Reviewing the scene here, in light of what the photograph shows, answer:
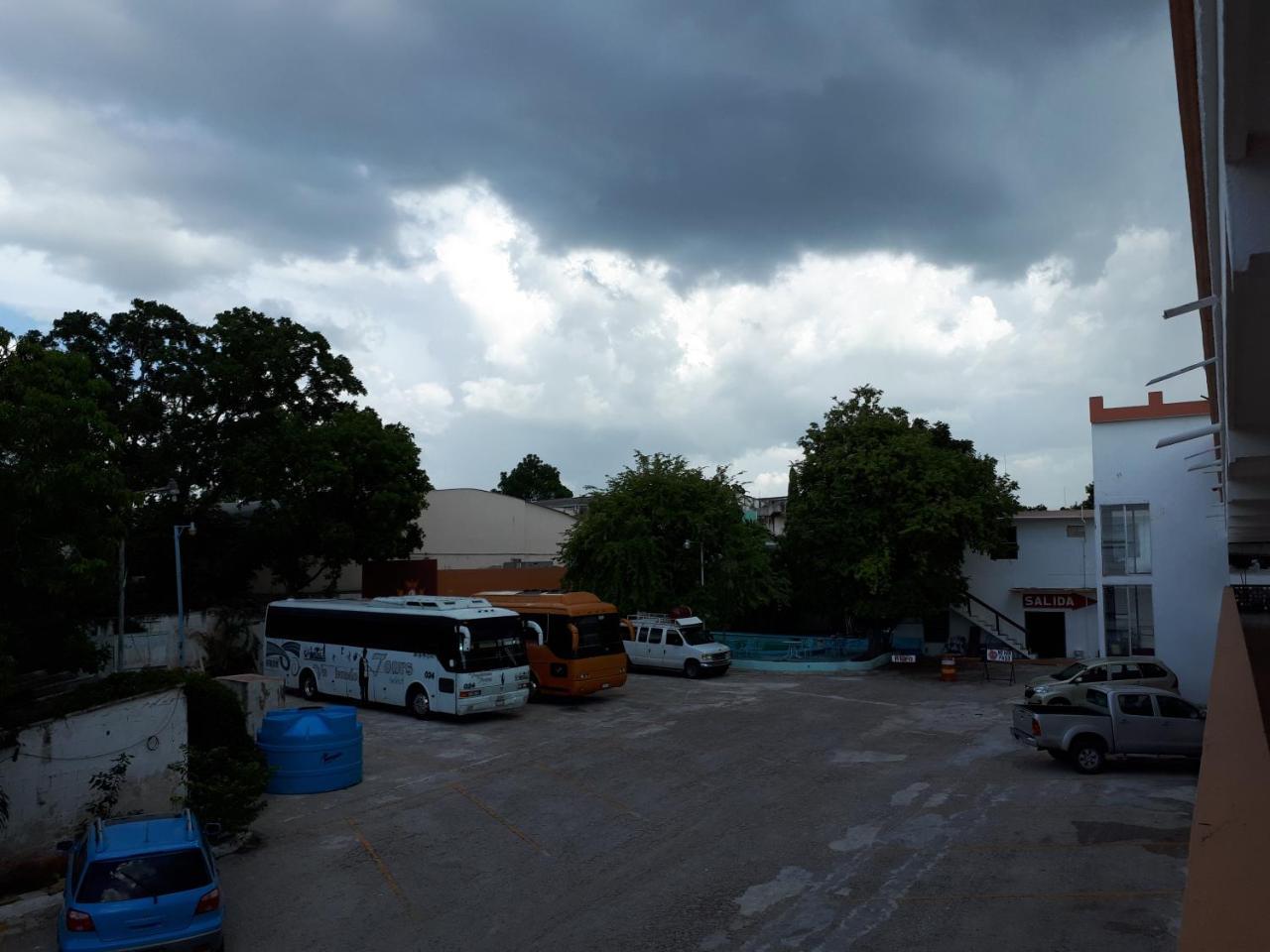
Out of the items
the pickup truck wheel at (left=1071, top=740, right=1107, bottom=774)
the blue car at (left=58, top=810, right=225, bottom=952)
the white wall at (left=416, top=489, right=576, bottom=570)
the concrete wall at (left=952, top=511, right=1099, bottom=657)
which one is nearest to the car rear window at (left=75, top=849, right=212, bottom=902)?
the blue car at (left=58, top=810, right=225, bottom=952)

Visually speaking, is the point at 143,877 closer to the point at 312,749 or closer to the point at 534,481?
the point at 312,749

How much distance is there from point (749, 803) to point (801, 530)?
2194 centimetres

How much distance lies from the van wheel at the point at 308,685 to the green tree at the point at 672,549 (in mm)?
11682

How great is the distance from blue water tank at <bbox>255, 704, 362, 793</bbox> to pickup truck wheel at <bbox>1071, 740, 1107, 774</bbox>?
42.1 ft

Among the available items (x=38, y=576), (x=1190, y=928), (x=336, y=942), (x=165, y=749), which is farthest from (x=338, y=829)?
(x=1190, y=928)

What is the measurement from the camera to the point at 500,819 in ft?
46.8

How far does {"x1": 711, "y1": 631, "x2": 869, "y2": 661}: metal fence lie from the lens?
3534 centimetres

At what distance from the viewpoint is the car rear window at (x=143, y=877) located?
8852 millimetres

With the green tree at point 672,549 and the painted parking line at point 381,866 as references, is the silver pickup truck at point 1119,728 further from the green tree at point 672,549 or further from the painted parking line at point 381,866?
the green tree at point 672,549

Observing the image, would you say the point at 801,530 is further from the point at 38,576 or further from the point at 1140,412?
the point at 38,576

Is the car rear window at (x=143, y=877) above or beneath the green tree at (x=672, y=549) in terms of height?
beneath

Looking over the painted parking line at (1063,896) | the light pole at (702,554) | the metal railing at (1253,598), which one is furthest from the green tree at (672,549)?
the painted parking line at (1063,896)

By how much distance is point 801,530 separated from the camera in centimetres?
3622

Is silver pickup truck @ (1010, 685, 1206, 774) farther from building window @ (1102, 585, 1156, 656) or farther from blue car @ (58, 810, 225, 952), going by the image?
blue car @ (58, 810, 225, 952)
